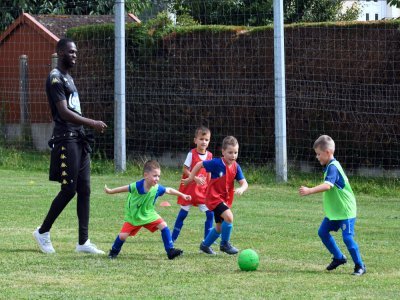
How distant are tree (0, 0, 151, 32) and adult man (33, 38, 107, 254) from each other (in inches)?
572

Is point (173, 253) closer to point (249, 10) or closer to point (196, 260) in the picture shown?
point (196, 260)

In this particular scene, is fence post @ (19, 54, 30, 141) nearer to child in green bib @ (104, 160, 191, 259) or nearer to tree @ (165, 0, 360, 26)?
tree @ (165, 0, 360, 26)

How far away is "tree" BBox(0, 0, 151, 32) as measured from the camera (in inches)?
976

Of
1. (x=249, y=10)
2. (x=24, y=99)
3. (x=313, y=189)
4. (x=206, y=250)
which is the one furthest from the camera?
(x=249, y=10)

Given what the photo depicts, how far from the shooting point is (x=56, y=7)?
2505 cm

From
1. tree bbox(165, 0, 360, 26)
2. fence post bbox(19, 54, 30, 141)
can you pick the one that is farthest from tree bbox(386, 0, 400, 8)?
A: fence post bbox(19, 54, 30, 141)

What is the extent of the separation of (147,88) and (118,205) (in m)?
5.57

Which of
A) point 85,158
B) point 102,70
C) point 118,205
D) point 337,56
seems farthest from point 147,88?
point 85,158

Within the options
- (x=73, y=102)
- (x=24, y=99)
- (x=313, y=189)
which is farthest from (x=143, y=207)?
(x=24, y=99)

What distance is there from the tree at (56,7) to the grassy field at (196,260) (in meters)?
10.4

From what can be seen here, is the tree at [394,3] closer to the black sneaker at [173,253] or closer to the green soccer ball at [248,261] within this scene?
the black sneaker at [173,253]

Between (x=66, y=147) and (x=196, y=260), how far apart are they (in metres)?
1.70

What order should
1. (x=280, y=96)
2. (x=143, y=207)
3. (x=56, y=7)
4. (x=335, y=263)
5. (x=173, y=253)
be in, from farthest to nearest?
(x=56, y=7), (x=280, y=96), (x=143, y=207), (x=173, y=253), (x=335, y=263)

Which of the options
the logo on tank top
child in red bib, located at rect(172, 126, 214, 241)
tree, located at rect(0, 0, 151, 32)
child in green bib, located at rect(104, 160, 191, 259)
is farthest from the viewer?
tree, located at rect(0, 0, 151, 32)
